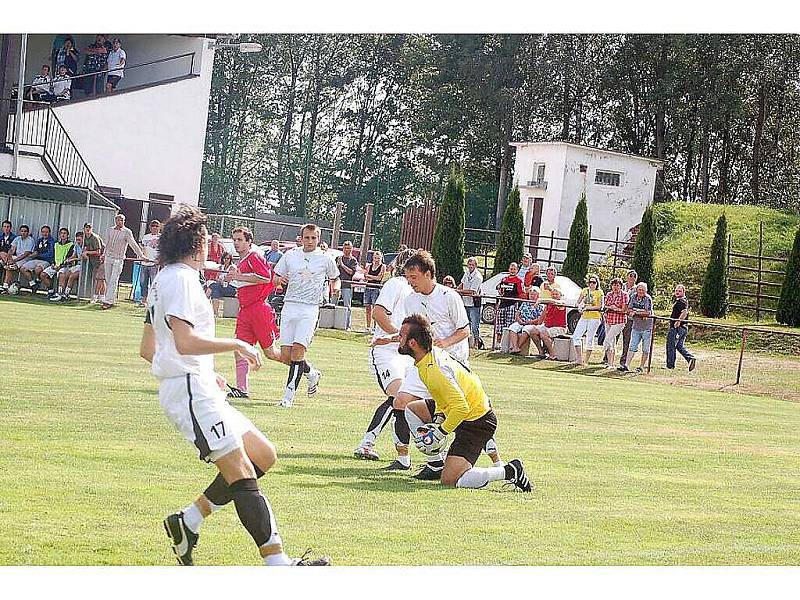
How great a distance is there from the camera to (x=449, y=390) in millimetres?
7934

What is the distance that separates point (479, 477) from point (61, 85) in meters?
22.0

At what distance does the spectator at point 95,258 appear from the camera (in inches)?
813

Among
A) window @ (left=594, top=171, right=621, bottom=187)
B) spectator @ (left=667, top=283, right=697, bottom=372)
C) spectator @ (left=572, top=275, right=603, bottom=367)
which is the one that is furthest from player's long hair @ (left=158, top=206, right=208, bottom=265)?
window @ (left=594, top=171, right=621, bottom=187)

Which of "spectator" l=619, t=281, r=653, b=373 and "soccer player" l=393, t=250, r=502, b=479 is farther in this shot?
"spectator" l=619, t=281, r=653, b=373

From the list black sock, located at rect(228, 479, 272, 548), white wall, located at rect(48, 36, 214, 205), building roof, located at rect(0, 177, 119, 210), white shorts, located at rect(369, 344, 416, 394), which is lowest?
black sock, located at rect(228, 479, 272, 548)

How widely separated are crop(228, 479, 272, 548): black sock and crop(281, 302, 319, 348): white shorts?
241 inches

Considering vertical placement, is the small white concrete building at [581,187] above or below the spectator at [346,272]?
above

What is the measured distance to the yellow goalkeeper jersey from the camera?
7.92 m

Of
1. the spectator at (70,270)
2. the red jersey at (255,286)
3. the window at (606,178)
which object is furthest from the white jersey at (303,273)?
the window at (606,178)

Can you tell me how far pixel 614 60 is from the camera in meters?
44.7

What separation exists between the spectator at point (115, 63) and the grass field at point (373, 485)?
640 inches

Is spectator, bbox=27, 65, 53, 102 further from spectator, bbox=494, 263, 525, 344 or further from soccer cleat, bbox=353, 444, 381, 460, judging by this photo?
soccer cleat, bbox=353, 444, 381, 460

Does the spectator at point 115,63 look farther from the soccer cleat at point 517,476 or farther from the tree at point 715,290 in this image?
the soccer cleat at point 517,476

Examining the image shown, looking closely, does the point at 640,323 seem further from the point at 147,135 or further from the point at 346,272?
the point at 147,135
